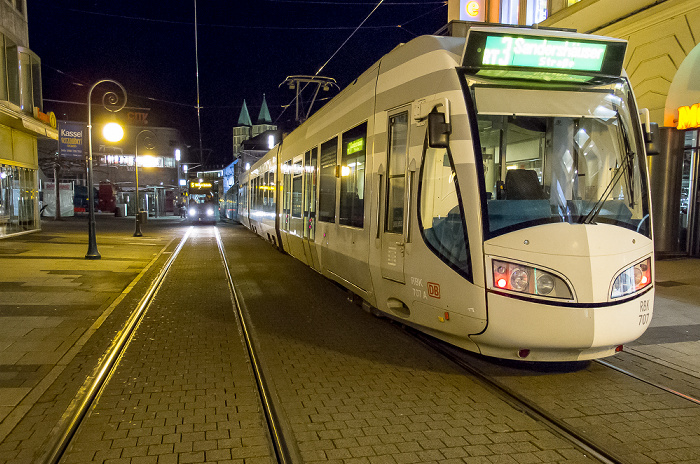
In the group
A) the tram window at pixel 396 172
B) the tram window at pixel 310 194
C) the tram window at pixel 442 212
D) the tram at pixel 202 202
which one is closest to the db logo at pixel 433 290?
the tram window at pixel 442 212

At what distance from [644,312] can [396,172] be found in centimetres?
296

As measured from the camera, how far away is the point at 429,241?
5570 millimetres

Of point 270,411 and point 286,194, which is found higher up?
point 286,194

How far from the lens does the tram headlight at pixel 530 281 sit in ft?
15.7

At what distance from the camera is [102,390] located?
16.4 feet

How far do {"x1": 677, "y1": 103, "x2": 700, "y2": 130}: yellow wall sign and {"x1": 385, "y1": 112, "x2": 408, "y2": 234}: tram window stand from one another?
29.8 ft

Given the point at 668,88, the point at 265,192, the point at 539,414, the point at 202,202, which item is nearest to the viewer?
the point at 539,414

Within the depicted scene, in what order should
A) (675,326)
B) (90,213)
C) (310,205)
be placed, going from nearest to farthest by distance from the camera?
(675,326)
(310,205)
(90,213)

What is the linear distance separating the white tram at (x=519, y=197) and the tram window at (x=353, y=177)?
0.99 meters

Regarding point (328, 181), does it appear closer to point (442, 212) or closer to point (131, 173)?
point (442, 212)

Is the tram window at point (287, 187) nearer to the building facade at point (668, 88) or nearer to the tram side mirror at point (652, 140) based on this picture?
the building facade at point (668, 88)

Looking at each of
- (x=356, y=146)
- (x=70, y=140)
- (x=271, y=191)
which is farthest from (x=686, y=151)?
(x=70, y=140)

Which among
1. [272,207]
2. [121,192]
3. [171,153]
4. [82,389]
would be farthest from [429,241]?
[171,153]

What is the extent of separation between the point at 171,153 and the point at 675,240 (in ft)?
237
